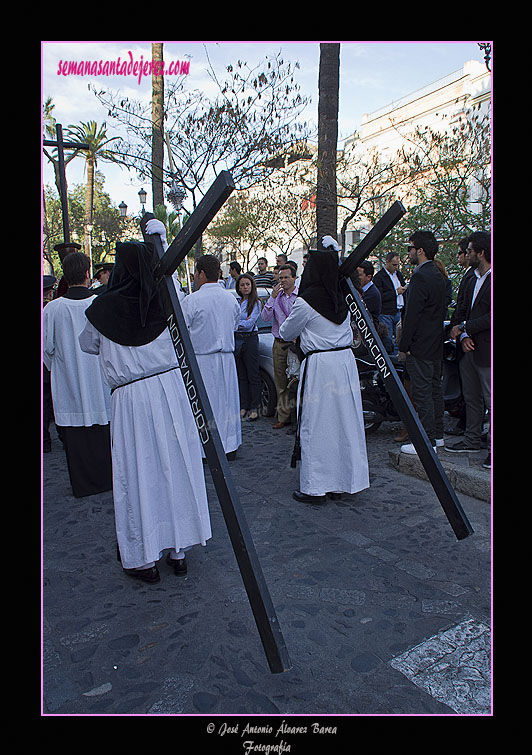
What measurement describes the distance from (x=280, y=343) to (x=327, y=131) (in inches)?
147

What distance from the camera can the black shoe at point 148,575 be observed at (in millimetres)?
3628

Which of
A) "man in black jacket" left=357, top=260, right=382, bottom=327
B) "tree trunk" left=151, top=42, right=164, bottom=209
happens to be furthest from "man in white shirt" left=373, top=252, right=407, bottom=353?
"tree trunk" left=151, top=42, right=164, bottom=209

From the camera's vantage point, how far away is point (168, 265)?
115 inches

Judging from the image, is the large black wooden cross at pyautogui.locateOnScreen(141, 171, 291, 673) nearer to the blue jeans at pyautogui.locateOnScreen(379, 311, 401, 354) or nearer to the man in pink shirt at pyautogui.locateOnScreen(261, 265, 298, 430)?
the man in pink shirt at pyautogui.locateOnScreen(261, 265, 298, 430)

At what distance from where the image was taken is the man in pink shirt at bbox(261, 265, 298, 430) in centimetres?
757

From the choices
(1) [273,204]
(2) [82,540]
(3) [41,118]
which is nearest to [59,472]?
(2) [82,540]

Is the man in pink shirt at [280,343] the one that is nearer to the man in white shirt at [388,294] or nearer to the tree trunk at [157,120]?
the man in white shirt at [388,294]

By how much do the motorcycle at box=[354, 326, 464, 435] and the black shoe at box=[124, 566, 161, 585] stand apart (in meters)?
3.85

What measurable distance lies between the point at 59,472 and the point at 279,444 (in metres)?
2.48

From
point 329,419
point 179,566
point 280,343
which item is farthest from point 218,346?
point 179,566

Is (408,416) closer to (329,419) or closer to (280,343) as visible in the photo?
(329,419)

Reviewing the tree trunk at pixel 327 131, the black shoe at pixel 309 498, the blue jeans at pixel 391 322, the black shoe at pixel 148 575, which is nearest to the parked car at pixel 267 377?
the blue jeans at pixel 391 322

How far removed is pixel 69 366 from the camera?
535 centimetres

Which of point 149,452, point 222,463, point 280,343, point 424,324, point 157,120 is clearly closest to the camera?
point 222,463
